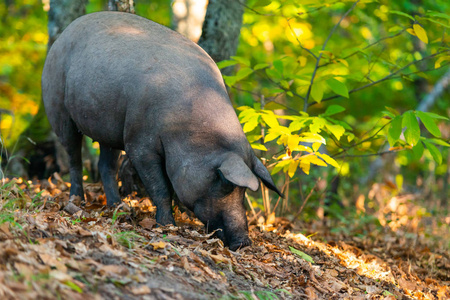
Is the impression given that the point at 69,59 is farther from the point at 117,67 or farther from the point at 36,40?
the point at 36,40

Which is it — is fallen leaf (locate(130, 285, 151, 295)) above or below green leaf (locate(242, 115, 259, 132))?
below

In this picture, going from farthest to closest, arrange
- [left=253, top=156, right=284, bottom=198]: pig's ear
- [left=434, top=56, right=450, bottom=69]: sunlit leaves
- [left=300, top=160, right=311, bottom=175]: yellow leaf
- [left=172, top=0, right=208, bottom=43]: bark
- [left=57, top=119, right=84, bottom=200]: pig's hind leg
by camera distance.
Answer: [left=172, top=0, right=208, bottom=43]: bark
[left=57, top=119, right=84, bottom=200]: pig's hind leg
[left=434, top=56, right=450, bottom=69]: sunlit leaves
[left=300, top=160, right=311, bottom=175]: yellow leaf
[left=253, top=156, right=284, bottom=198]: pig's ear

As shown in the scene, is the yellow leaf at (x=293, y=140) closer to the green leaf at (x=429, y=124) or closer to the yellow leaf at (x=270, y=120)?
the yellow leaf at (x=270, y=120)

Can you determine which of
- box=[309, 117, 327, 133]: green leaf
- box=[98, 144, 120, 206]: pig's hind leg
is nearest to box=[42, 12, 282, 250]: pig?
box=[309, 117, 327, 133]: green leaf

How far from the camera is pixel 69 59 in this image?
5215 millimetres

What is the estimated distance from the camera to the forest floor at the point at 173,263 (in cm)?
253

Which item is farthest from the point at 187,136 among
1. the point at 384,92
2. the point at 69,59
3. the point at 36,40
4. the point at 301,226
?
the point at 36,40

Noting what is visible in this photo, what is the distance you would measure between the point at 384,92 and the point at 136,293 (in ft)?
37.6

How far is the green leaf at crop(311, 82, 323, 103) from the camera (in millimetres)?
5207

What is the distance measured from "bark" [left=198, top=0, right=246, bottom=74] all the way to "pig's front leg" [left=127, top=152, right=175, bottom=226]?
2.35 m

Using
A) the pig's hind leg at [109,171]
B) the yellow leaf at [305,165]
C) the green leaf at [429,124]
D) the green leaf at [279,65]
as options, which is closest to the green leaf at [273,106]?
the green leaf at [279,65]

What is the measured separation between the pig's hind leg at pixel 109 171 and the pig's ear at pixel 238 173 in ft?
6.66

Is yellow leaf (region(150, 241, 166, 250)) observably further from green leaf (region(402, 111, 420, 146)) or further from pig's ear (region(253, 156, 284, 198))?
green leaf (region(402, 111, 420, 146))

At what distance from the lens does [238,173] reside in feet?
12.9
